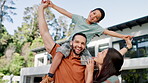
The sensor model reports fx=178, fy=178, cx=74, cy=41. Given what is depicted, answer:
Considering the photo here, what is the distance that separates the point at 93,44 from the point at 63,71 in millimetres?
10831

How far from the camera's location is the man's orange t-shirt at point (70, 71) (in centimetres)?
129

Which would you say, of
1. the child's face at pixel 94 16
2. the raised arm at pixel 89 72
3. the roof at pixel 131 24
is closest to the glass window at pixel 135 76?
the roof at pixel 131 24

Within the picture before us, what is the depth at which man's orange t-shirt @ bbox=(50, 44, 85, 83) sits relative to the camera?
4.23 feet

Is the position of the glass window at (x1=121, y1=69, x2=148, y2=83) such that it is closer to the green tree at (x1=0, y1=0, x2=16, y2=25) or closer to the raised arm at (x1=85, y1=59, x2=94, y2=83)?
the raised arm at (x1=85, y1=59, x2=94, y2=83)

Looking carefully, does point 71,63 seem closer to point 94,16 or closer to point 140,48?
A: point 94,16

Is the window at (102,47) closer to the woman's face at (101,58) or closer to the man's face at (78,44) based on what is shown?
the woman's face at (101,58)

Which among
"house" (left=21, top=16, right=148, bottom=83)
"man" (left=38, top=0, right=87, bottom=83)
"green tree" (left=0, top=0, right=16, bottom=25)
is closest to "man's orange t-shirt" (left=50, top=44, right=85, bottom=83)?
"man" (left=38, top=0, right=87, bottom=83)

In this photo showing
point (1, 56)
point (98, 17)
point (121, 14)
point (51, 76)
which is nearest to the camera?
point (51, 76)

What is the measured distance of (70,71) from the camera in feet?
4.28

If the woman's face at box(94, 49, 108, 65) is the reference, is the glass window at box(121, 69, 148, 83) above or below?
below

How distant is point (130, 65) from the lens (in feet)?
→ 30.5

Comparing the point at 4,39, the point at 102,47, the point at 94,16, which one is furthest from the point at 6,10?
the point at 94,16

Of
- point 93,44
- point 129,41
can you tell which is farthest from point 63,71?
point 93,44

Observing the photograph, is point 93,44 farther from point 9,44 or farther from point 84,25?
point 9,44
